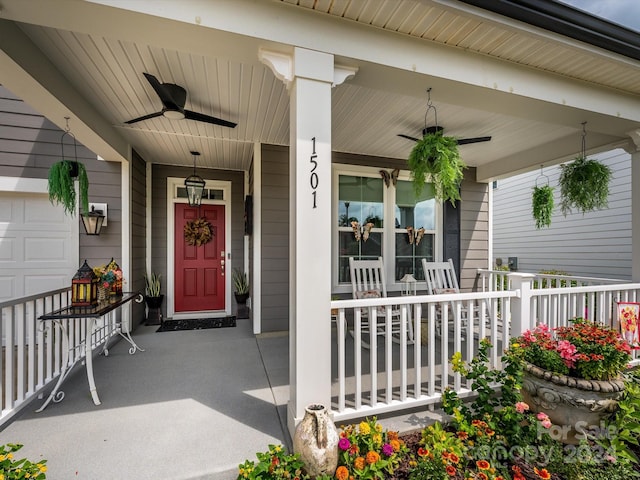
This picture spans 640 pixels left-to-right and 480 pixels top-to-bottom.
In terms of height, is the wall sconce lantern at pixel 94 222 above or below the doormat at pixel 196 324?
above

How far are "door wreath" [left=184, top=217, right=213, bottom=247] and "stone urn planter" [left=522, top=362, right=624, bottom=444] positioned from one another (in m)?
4.54

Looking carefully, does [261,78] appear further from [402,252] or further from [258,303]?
[402,252]

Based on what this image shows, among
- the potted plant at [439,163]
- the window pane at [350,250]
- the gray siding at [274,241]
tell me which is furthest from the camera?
the window pane at [350,250]

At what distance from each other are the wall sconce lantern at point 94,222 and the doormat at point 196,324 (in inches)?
61.2

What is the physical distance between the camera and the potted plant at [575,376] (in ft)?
5.87

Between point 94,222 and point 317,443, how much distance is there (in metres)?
3.55

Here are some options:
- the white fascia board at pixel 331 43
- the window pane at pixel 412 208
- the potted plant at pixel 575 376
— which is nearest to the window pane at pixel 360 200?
the window pane at pixel 412 208

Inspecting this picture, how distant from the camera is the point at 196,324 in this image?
4.36m

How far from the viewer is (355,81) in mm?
2016

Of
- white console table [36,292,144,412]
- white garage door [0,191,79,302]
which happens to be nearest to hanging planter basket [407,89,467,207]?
white console table [36,292,144,412]

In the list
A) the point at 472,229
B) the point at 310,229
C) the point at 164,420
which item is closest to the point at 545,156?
the point at 472,229

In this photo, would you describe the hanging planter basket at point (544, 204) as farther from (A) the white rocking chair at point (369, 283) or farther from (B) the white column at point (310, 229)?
(B) the white column at point (310, 229)

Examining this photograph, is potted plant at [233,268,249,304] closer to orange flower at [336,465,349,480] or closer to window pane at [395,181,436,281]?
window pane at [395,181,436,281]

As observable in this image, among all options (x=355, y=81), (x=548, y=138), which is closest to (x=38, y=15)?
(x=355, y=81)
